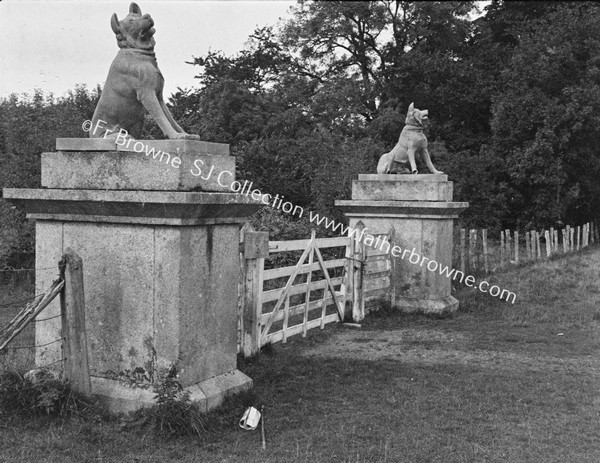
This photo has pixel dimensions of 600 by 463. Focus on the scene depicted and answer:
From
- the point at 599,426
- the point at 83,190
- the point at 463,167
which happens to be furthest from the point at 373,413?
the point at 463,167

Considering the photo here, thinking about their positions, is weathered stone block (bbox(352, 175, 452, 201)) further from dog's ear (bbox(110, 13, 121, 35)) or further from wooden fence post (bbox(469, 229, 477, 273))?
dog's ear (bbox(110, 13, 121, 35))

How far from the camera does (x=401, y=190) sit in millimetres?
11570

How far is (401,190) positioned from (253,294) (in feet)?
15.3

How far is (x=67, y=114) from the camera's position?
52.5ft

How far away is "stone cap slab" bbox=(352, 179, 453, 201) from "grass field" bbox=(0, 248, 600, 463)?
2.22m

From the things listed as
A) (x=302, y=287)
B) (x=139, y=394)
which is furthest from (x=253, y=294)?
(x=139, y=394)

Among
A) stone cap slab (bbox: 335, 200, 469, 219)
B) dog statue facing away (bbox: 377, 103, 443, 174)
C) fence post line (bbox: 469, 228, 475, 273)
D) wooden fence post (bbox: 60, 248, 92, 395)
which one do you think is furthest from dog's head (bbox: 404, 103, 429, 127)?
wooden fence post (bbox: 60, 248, 92, 395)

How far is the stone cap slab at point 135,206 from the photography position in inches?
204

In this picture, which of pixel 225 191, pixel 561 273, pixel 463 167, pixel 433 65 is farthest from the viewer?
pixel 433 65

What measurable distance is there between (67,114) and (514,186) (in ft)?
56.1

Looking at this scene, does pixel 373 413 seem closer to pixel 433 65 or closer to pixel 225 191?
pixel 225 191

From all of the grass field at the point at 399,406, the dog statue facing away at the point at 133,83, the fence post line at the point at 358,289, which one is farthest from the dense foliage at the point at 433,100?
the dog statue facing away at the point at 133,83

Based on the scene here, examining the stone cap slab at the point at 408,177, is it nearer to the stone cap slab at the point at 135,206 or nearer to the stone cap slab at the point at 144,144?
the stone cap slab at the point at 135,206

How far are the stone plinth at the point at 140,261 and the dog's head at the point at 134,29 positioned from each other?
0.91 m
